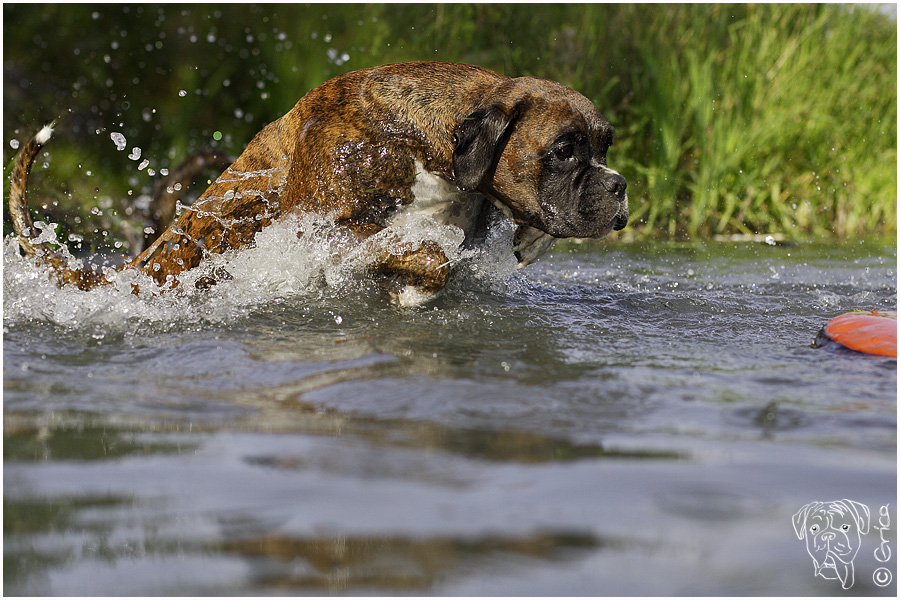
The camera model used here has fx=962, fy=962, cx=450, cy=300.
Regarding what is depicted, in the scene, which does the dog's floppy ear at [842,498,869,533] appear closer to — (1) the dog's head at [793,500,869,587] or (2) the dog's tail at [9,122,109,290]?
(1) the dog's head at [793,500,869,587]

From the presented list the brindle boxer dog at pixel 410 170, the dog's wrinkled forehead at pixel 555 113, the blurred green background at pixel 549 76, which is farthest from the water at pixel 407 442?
the blurred green background at pixel 549 76

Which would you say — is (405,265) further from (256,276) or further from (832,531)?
(832,531)

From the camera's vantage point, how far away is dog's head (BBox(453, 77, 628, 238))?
4.37 meters

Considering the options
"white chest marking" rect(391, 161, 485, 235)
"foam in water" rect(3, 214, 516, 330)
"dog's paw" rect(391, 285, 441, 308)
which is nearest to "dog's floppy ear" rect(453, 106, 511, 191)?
"white chest marking" rect(391, 161, 485, 235)

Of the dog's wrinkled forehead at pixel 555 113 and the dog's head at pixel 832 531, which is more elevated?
the dog's wrinkled forehead at pixel 555 113

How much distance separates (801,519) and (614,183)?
2.64 meters

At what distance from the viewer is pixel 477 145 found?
4.32 m

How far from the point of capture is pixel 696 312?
A: 4.65 metres

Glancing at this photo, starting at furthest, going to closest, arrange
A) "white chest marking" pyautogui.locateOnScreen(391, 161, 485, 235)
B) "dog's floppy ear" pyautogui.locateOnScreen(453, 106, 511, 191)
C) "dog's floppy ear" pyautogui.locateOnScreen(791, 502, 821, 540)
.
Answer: "white chest marking" pyautogui.locateOnScreen(391, 161, 485, 235) < "dog's floppy ear" pyautogui.locateOnScreen(453, 106, 511, 191) < "dog's floppy ear" pyautogui.locateOnScreen(791, 502, 821, 540)

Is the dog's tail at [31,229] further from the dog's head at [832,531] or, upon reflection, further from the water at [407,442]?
the dog's head at [832,531]

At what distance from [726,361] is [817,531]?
150 centimetres

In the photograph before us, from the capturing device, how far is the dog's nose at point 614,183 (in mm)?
4531

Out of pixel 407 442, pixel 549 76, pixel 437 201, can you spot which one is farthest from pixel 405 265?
pixel 549 76

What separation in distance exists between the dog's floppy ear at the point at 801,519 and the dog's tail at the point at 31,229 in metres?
3.50
